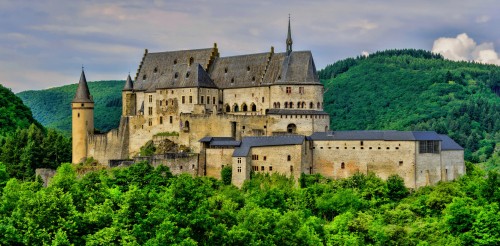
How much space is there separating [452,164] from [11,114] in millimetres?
55902

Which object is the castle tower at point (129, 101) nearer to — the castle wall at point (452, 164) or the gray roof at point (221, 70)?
the gray roof at point (221, 70)

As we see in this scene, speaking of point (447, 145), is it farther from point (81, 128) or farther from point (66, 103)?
point (66, 103)

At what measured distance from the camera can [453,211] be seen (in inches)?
2391

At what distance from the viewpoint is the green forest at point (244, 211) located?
43938mm

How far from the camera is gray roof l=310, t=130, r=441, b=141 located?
7050cm

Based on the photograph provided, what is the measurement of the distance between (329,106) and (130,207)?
280 feet

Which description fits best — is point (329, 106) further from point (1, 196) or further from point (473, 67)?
point (1, 196)

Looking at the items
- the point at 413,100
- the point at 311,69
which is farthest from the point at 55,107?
the point at 311,69

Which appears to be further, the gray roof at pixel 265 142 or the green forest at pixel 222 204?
the gray roof at pixel 265 142

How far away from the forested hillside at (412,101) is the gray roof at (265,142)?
5010 centimetres

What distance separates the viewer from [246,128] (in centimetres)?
7738

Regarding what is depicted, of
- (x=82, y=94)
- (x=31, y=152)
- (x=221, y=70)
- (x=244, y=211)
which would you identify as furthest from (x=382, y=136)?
(x=31, y=152)

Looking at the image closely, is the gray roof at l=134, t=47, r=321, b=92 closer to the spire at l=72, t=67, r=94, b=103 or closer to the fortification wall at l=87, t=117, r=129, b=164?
the spire at l=72, t=67, r=94, b=103

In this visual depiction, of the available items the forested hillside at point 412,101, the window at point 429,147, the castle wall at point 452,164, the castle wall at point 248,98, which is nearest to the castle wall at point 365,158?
the window at point 429,147
